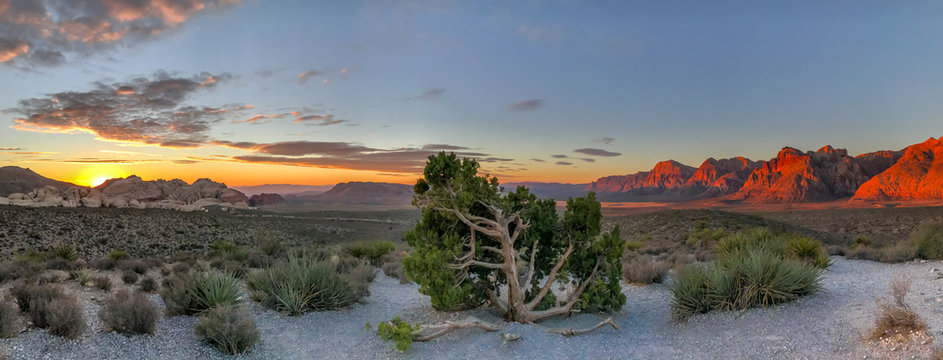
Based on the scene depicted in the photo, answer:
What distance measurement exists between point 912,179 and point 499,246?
68.0m

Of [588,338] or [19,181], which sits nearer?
[588,338]

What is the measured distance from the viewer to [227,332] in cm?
741

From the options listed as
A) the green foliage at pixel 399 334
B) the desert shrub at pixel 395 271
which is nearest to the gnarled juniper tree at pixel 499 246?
the green foliage at pixel 399 334

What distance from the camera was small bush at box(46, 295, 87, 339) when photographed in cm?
702

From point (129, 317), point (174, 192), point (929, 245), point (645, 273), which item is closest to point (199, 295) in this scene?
point (129, 317)

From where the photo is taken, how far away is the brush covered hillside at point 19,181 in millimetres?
84250

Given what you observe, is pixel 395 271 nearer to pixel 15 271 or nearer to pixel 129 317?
pixel 129 317

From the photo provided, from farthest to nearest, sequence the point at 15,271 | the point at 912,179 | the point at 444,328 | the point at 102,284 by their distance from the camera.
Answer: the point at 912,179, the point at 15,271, the point at 102,284, the point at 444,328

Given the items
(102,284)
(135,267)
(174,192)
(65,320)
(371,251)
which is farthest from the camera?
(174,192)

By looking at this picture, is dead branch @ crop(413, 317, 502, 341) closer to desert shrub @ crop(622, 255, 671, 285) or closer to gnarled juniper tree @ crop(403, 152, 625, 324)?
gnarled juniper tree @ crop(403, 152, 625, 324)

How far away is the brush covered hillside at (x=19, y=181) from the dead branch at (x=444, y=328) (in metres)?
96.4

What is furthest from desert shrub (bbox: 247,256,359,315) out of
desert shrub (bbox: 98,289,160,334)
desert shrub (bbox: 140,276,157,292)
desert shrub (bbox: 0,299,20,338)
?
desert shrub (bbox: 0,299,20,338)

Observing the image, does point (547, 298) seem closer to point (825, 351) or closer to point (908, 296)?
point (825, 351)

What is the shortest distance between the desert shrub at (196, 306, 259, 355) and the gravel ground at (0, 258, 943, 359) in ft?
0.54
